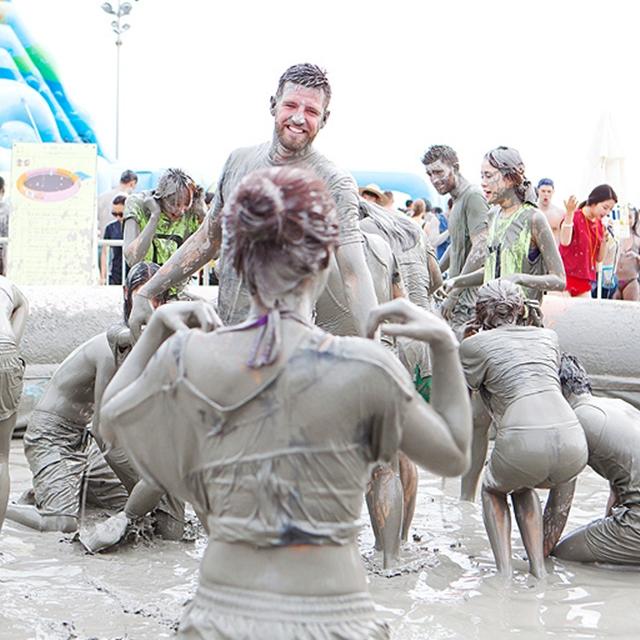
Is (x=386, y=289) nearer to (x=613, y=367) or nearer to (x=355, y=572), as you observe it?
(x=355, y=572)

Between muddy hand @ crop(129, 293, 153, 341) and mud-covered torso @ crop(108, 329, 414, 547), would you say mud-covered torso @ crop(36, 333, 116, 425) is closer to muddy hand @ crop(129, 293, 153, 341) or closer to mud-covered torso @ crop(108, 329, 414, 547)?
muddy hand @ crop(129, 293, 153, 341)

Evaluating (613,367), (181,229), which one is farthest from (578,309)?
(181,229)

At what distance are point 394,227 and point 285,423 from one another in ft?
13.1

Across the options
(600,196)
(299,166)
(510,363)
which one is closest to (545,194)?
(600,196)

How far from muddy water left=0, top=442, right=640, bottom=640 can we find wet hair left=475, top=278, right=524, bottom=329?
43.2 inches

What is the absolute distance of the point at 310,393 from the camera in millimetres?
2115

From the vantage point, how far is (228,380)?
214cm

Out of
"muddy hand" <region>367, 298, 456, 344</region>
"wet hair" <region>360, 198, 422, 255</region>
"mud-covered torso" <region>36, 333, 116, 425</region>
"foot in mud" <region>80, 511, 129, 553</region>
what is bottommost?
"foot in mud" <region>80, 511, 129, 553</region>

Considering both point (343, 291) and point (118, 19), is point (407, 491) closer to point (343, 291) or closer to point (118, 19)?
point (343, 291)

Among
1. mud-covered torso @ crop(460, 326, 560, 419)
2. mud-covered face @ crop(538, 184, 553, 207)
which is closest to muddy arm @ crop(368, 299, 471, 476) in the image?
mud-covered torso @ crop(460, 326, 560, 419)

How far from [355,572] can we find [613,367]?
23.1 feet

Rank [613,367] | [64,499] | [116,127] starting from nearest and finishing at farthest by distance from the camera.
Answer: [64,499] < [613,367] < [116,127]

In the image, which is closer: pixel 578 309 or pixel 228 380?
Answer: pixel 228 380

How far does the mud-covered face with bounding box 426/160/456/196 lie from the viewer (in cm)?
663
